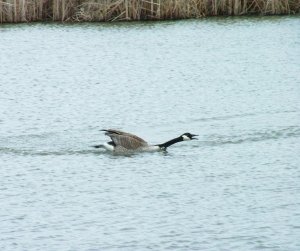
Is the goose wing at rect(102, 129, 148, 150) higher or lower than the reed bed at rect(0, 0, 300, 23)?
lower

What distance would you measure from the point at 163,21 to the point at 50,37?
426cm

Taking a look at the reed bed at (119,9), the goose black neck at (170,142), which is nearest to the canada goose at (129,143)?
the goose black neck at (170,142)

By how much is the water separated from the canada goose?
14cm

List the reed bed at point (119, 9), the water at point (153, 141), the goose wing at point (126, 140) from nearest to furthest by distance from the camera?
the water at point (153, 141) → the goose wing at point (126, 140) → the reed bed at point (119, 9)

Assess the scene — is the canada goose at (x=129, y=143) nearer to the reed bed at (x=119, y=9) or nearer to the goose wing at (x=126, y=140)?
the goose wing at (x=126, y=140)

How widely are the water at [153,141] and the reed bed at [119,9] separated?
1821 mm

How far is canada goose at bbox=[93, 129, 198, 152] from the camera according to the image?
1563cm

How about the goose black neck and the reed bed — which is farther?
the reed bed

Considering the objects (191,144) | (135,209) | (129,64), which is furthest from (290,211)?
(129,64)

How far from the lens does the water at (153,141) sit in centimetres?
1145

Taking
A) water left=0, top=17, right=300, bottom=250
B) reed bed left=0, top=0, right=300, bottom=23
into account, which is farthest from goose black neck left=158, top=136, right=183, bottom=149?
reed bed left=0, top=0, right=300, bottom=23

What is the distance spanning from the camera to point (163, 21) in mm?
34000

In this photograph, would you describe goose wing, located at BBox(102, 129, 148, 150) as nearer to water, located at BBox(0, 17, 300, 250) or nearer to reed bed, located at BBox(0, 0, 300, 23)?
water, located at BBox(0, 17, 300, 250)

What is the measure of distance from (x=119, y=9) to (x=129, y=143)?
734 inches
